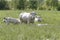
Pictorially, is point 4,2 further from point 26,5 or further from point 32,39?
point 32,39

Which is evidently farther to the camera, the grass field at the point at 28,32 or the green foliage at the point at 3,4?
the green foliage at the point at 3,4

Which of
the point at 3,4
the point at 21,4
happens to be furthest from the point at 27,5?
the point at 3,4

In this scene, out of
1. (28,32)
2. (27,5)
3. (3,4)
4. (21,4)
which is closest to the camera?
(28,32)

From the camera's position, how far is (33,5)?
59.8m

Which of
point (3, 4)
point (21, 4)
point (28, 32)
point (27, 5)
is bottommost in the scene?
point (27, 5)

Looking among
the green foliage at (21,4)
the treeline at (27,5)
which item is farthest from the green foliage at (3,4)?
the green foliage at (21,4)

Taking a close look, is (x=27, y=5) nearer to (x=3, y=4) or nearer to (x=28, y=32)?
(x=3, y=4)

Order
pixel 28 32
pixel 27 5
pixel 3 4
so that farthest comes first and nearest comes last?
1. pixel 27 5
2. pixel 3 4
3. pixel 28 32

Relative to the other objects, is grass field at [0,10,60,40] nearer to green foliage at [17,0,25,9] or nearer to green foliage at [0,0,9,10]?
green foliage at [0,0,9,10]

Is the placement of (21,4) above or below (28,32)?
below

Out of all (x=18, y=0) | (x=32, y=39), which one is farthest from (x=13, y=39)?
(x=18, y=0)

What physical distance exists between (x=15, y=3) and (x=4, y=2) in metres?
2.99

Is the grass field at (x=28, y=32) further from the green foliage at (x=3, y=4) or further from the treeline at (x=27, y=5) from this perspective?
the treeline at (x=27, y=5)

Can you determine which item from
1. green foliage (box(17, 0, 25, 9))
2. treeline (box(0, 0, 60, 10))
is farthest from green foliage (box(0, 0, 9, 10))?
green foliage (box(17, 0, 25, 9))
